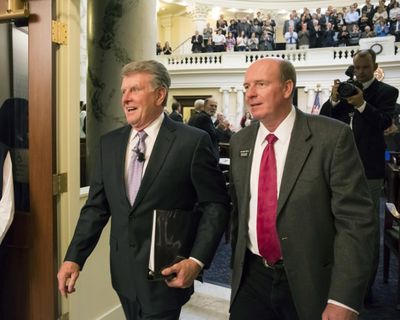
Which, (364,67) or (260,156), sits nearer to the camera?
(260,156)

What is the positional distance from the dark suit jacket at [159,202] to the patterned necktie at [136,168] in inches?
1.1

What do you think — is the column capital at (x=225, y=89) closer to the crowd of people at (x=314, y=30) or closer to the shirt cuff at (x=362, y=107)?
the crowd of people at (x=314, y=30)

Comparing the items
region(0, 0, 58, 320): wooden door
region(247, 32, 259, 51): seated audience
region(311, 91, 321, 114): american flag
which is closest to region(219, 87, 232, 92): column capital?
region(247, 32, 259, 51): seated audience

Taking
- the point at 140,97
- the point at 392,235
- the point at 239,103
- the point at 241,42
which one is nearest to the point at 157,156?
the point at 140,97

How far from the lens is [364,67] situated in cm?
276

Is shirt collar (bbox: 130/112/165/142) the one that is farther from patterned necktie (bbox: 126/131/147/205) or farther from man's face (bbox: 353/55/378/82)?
man's face (bbox: 353/55/378/82)

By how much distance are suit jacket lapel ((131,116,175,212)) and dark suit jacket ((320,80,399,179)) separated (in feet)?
5.15

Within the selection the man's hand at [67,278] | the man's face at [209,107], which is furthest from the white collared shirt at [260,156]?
the man's face at [209,107]

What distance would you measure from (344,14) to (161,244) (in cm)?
1631

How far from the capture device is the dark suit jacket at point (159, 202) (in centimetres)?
152

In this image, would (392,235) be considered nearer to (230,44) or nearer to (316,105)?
(316,105)

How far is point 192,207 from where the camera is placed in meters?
1.64

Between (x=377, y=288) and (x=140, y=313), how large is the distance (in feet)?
8.28

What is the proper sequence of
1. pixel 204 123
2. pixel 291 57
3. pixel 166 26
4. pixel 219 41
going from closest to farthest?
1. pixel 204 123
2. pixel 291 57
3. pixel 219 41
4. pixel 166 26
